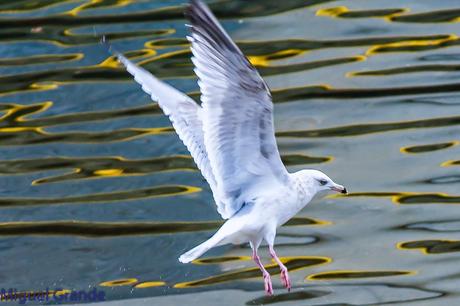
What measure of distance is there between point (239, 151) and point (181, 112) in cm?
91

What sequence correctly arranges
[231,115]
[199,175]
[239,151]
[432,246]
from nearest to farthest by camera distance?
[231,115], [239,151], [432,246], [199,175]

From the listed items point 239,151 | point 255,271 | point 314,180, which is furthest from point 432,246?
point 239,151

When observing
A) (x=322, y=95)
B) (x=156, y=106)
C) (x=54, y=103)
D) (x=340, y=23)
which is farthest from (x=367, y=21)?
(x=54, y=103)

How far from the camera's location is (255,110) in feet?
21.1

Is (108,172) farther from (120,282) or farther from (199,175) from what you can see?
(120,282)

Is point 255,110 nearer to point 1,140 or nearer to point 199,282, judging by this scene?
point 199,282

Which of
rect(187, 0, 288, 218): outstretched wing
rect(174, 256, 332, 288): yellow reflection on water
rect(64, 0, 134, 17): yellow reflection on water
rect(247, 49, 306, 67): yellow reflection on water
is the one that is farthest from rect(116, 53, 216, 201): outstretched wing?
rect(64, 0, 134, 17): yellow reflection on water

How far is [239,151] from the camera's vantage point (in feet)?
22.1

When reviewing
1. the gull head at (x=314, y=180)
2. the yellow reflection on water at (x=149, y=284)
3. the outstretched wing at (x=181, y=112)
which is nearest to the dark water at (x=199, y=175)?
the yellow reflection on water at (x=149, y=284)

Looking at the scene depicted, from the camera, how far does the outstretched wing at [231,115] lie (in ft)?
20.3

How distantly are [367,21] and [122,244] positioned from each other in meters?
4.15

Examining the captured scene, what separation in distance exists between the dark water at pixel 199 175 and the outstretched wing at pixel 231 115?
118 centimetres

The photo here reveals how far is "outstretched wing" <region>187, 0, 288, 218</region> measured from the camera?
20.3ft

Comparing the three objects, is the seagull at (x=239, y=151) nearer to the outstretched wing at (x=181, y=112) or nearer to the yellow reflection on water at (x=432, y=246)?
the outstretched wing at (x=181, y=112)
